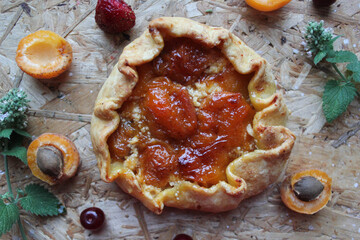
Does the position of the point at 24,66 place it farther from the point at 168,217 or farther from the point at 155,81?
the point at 168,217

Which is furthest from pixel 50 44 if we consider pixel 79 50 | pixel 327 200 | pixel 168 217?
pixel 327 200

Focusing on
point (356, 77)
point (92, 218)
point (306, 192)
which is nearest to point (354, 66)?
point (356, 77)

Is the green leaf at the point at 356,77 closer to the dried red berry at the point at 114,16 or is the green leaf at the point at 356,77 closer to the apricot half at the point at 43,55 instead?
the dried red berry at the point at 114,16

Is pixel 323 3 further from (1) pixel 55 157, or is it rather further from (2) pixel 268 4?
(1) pixel 55 157

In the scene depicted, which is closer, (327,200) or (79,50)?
(327,200)

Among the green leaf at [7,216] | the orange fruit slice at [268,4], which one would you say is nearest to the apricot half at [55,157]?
the green leaf at [7,216]
